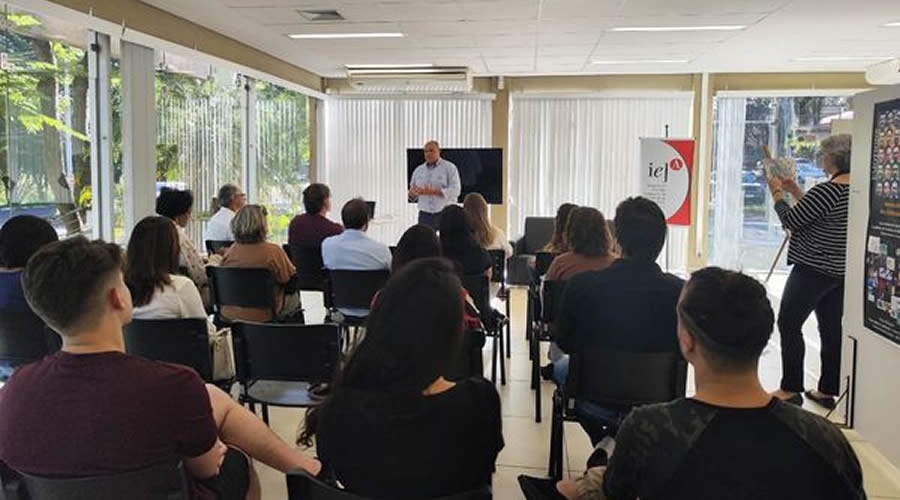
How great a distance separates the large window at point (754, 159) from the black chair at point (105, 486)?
8.93 m

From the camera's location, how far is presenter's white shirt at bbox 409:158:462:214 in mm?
7445

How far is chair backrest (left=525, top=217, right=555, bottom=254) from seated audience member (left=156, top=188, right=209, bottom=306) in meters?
4.39

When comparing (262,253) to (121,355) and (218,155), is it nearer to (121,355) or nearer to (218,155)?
(121,355)

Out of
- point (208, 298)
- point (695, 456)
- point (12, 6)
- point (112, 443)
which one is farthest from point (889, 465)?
point (12, 6)

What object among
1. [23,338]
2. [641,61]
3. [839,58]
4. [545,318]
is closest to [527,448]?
[545,318]

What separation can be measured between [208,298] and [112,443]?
299cm

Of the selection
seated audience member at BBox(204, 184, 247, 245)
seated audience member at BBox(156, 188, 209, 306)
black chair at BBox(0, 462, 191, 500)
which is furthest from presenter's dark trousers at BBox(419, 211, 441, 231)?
black chair at BBox(0, 462, 191, 500)

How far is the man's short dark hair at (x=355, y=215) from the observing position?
171 inches

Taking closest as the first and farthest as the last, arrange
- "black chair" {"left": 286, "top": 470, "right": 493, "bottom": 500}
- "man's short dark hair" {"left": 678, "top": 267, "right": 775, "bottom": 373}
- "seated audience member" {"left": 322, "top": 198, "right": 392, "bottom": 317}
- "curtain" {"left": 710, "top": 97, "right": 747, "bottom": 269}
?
"man's short dark hair" {"left": 678, "top": 267, "right": 775, "bottom": 373}, "black chair" {"left": 286, "top": 470, "right": 493, "bottom": 500}, "seated audience member" {"left": 322, "top": 198, "right": 392, "bottom": 317}, "curtain" {"left": 710, "top": 97, "right": 747, "bottom": 269}

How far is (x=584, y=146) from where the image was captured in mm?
9602

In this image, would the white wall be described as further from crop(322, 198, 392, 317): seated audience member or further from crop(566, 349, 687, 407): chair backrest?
crop(322, 198, 392, 317): seated audience member

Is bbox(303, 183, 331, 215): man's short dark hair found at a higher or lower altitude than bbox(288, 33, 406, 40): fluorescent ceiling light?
lower

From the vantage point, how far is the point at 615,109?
950 centimetres

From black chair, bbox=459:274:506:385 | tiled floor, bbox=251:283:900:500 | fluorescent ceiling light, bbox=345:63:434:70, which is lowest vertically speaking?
tiled floor, bbox=251:283:900:500
